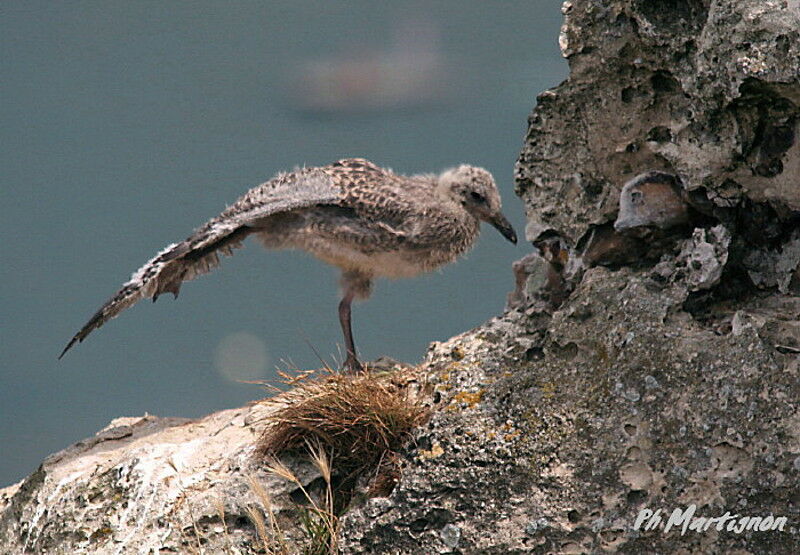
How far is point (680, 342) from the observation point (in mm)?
4656

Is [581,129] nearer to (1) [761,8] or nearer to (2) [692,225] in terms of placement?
(2) [692,225]

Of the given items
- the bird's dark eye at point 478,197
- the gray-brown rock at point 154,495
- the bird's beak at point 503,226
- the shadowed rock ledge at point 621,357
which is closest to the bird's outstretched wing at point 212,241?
the gray-brown rock at point 154,495

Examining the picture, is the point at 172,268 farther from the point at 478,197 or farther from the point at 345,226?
the point at 478,197

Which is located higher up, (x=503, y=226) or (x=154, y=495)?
(x=503, y=226)

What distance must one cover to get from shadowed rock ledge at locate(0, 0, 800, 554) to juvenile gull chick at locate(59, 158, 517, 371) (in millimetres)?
1217

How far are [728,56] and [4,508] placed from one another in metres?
4.88

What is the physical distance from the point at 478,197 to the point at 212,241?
Result: 1789 millimetres

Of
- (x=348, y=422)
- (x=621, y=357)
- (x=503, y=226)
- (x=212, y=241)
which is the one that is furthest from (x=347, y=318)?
(x=621, y=357)

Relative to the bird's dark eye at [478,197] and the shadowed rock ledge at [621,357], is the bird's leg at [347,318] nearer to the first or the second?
the bird's dark eye at [478,197]

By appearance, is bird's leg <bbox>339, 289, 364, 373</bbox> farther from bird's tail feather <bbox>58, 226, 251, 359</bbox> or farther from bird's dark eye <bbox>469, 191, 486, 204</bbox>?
bird's dark eye <bbox>469, 191, 486, 204</bbox>

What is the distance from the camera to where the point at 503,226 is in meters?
7.13

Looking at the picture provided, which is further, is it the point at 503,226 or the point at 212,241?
the point at 503,226

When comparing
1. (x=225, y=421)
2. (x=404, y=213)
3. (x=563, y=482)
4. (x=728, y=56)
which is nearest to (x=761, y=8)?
(x=728, y=56)

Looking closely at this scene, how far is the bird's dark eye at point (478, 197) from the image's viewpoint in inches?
277
